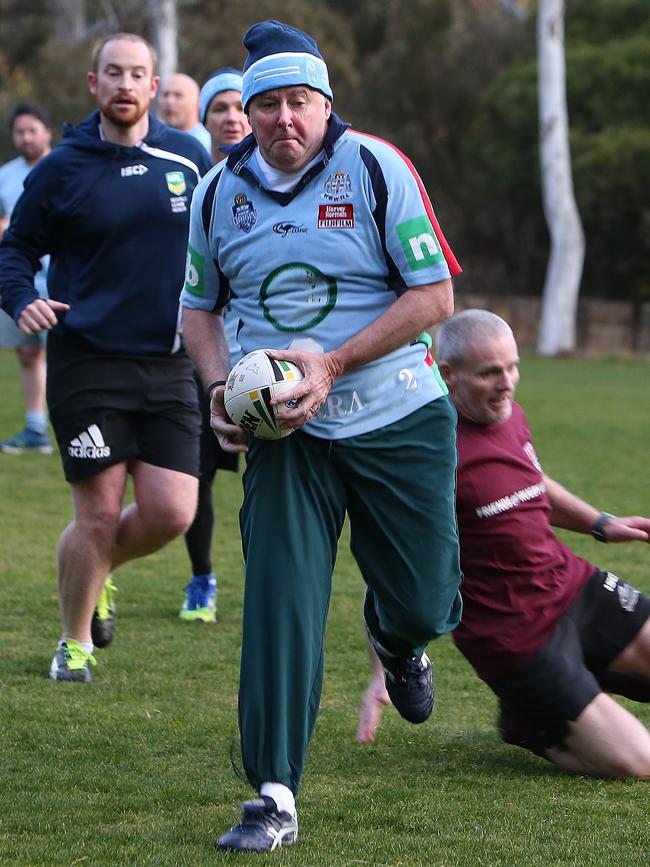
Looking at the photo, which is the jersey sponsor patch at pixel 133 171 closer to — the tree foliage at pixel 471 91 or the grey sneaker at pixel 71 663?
the grey sneaker at pixel 71 663

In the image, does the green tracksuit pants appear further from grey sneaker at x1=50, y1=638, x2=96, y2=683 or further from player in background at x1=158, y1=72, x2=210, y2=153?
player in background at x1=158, y1=72, x2=210, y2=153

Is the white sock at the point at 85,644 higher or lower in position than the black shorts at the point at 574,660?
lower

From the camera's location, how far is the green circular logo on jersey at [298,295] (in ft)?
13.9

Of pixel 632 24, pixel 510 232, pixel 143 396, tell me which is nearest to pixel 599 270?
pixel 510 232

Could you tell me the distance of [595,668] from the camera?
17.0ft

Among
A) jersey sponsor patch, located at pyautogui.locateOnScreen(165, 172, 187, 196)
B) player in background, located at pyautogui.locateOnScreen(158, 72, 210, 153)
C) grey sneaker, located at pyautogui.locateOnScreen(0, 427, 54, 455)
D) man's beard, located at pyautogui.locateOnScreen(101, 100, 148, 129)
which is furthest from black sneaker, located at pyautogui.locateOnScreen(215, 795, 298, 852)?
grey sneaker, located at pyautogui.locateOnScreen(0, 427, 54, 455)

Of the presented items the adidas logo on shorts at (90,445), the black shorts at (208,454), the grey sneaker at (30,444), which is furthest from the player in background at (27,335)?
the adidas logo on shorts at (90,445)

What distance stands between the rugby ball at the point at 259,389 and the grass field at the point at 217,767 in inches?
46.4

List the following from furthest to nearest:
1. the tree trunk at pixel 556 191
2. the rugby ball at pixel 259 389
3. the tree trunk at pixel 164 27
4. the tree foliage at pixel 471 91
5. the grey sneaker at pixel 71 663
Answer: the tree foliage at pixel 471 91, the tree trunk at pixel 556 191, the tree trunk at pixel 164 27, the grey sneaker at pixel 71 663, the rugby ball at pixel 259 389

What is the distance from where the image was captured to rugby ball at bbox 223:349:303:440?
4.04m

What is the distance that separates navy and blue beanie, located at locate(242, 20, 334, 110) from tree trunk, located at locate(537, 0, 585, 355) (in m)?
30.3

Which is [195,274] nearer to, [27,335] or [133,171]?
[133,171]

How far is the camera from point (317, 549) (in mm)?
4266

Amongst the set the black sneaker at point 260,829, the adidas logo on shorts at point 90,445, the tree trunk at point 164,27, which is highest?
the tree trunk at point 164,27
